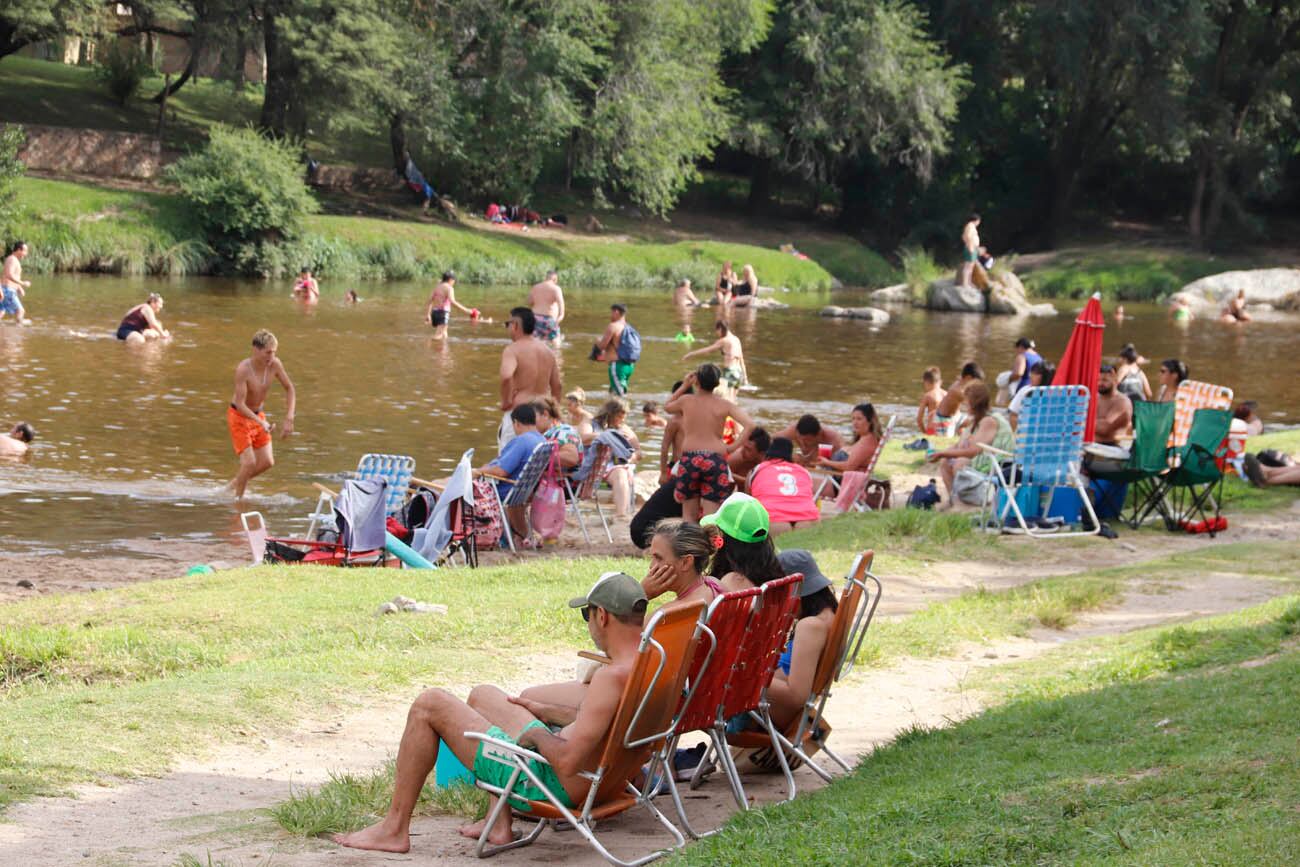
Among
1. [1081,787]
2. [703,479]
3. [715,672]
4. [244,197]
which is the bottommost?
[703,479]

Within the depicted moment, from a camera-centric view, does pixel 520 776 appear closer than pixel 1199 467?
Yes

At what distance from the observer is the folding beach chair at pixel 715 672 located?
5.19 metres

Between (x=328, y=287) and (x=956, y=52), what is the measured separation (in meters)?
30.4

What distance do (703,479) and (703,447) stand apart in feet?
6.83

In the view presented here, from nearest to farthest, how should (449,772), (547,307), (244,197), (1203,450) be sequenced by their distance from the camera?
1. (449,772)
2. (1203,450)
3. (547,307)
4. (244,197)

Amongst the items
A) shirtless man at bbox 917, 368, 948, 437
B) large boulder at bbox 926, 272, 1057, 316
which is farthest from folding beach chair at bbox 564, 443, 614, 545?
large boulder at bbox 926, 272, 1057, 316

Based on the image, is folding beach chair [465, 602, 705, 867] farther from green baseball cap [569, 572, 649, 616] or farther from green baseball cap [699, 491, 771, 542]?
green baseball cap [699, 491, 771, 542]

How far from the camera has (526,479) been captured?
1207 centimetres

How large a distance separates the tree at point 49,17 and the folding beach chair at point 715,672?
3927 centimetres

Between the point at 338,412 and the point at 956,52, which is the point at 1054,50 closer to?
the point at 956,52

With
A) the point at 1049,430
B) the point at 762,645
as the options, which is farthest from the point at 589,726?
the point at 1049,430

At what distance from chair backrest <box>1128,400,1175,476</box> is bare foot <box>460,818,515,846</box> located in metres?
8.44

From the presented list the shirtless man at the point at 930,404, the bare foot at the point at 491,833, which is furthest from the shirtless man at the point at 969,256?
the bare foot at the point at 491,833

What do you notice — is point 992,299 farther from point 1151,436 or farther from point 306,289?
point 1151,436
